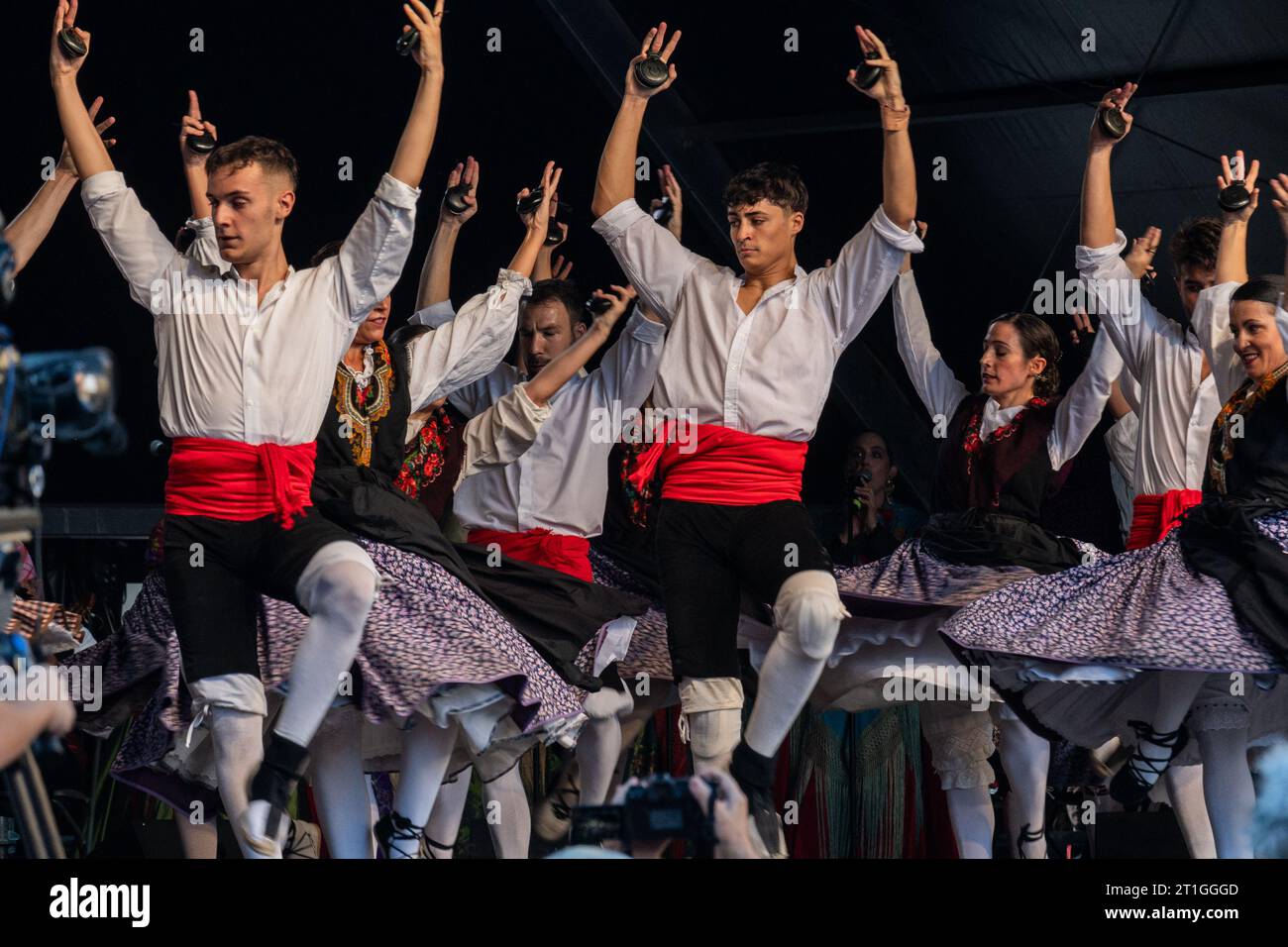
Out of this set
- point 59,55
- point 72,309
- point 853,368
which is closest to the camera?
point 59,55

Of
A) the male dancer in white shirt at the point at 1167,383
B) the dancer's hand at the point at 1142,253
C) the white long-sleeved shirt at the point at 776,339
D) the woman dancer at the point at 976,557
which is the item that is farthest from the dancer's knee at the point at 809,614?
the dancer's hand at the point at 1142,253

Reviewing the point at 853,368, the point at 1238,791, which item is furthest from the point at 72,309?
the point at 1238,791

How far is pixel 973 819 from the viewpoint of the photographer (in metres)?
4.38

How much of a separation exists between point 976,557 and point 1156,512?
1.82 ft

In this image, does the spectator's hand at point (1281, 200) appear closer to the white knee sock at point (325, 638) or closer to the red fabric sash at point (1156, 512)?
the red fabric sash at point (1156, 512)

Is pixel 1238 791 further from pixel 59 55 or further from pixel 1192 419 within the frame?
pixel 59 55

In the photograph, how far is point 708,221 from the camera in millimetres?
5879

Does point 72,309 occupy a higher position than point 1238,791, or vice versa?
point 72,309

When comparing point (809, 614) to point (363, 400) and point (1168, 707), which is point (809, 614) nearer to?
point (1168, 707)

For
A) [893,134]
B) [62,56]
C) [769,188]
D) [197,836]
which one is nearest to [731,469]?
[769,188]

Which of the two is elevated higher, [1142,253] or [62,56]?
[62,56]

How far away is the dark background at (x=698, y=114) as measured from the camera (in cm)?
519

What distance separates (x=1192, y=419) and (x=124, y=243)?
2.70m

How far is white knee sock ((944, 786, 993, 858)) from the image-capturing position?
14.3 ft
